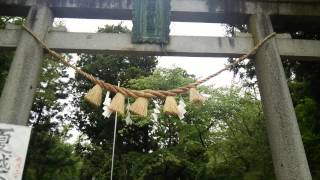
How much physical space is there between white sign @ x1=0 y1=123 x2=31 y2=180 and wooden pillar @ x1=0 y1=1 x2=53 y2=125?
2.18 ft

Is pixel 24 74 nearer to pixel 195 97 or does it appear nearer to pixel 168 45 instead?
pixel 168 45

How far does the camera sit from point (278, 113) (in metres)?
5.55

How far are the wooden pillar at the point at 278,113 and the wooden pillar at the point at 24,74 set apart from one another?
3780 millimetres

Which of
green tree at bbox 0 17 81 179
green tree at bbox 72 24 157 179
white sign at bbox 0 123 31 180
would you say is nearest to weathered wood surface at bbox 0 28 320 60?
white sign at bbox 0 123 31 180

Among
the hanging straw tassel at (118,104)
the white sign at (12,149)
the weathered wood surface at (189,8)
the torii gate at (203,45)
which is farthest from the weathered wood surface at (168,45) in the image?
the white sign at (12,149)

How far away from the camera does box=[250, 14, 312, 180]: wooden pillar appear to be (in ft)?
17.1

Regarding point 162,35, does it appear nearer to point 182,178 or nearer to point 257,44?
point 257,44

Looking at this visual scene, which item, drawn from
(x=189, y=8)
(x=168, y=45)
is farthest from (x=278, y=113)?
(x=189, y=8)

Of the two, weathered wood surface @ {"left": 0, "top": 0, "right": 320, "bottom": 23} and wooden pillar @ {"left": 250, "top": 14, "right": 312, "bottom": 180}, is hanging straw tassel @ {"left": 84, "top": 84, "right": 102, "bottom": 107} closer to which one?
weathered wood surface @ {"left": 0, "top": 0, "right": 320, "bottom": 23}

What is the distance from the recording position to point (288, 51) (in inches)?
243

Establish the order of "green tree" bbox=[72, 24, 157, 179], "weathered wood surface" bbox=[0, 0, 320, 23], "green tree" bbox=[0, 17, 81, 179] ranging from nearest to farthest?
"weathered wood surface" bbox=[0, 0, 320, 23], "green tree" bbox=[0, 17, 81, 179], "green tree" bbox=[72, 24, 157, 179]

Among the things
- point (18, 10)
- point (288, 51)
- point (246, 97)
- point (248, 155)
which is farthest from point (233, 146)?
point (18, 10)

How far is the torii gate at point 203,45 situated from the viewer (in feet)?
17.7

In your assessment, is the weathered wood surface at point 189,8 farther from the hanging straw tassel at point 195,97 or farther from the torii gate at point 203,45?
the hanging straw tassel at point 195,97
